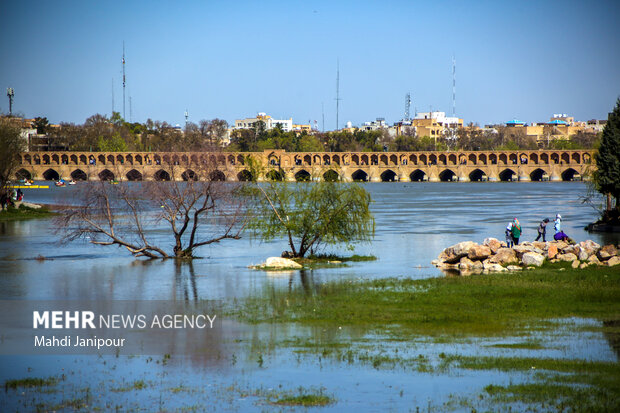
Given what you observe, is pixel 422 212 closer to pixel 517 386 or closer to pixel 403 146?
pixel 517 386

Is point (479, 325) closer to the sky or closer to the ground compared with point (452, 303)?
closer to the ground

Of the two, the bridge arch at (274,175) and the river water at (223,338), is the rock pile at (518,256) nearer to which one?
the river water at (223,338)

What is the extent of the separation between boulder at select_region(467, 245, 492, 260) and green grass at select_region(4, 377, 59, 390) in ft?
61.3

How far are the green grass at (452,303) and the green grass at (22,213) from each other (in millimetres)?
40919

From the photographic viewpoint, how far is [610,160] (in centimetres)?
4669

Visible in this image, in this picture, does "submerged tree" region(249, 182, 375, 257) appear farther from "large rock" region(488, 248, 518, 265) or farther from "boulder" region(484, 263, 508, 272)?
"boulder" region(484, 263, 508, 272)

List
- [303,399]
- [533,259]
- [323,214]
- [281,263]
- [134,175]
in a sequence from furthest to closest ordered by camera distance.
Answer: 1. [134,175]
2. [323,214]
3. [281,263]
4. [533,259]
5. [303,399]

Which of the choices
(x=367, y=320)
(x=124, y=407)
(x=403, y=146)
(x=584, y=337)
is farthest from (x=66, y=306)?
(x=403, y=146)

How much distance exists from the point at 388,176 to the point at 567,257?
13739 centimetres

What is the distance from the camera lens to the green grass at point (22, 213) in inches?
2432

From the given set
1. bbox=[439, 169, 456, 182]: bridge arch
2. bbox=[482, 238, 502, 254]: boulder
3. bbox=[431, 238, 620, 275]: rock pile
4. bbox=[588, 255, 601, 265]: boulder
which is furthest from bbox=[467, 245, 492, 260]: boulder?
bbox=[439, 169, 456, 182]: bridge arch

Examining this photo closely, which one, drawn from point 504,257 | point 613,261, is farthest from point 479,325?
point 504,257

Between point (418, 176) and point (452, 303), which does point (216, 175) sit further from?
point (418, 176)

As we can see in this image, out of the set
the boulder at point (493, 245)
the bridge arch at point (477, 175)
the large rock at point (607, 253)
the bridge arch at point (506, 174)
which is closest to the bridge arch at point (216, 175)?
the boulder at point (493, 245)
